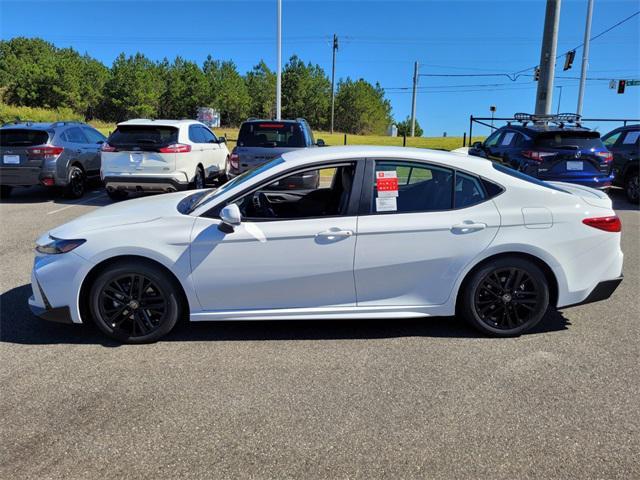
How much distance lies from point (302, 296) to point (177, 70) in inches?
3504

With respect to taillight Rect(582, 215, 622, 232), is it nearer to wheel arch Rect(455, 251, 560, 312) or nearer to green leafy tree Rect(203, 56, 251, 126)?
wheel arch Rect(455, 251, 560, 312)

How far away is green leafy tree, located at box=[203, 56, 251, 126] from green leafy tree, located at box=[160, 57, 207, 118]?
6.27 ft

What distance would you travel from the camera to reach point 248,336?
422 cm

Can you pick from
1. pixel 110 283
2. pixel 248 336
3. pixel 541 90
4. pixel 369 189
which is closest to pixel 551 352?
pixel 369 189

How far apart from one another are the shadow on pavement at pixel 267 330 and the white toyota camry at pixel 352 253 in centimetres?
25

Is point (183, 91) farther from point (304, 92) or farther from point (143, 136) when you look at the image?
point (143, 136)

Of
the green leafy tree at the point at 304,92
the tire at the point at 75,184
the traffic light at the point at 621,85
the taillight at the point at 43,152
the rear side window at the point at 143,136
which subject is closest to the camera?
the rear side window at the point at 143,136

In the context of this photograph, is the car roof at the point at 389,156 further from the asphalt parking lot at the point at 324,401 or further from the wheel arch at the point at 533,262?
the asphalt parking lot at the point at 324,401

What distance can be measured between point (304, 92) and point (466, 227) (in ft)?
287

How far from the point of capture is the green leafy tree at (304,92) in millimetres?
87250

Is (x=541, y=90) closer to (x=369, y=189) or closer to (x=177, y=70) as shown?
(x=369, y=189)

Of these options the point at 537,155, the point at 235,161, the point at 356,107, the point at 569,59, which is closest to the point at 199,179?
the point at 235,161

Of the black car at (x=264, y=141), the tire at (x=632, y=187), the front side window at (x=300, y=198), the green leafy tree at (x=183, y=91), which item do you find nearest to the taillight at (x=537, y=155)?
the tire at (x=632, y=187)

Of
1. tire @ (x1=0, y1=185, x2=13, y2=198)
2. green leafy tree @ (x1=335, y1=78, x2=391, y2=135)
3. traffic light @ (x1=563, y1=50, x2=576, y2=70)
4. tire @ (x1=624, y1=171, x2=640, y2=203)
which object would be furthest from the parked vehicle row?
green leafy tree @ (x1=335, y1=78, x2=391, y2=135)
